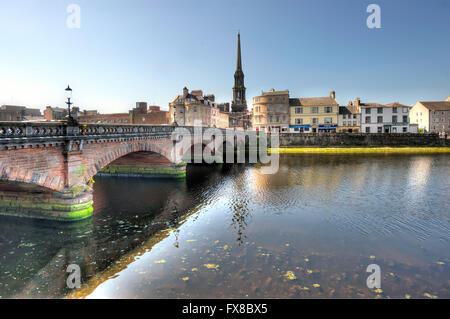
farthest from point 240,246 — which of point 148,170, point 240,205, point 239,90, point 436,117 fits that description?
point 239,90

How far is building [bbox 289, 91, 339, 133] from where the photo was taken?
7593 centimetres

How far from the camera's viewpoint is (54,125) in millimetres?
15656

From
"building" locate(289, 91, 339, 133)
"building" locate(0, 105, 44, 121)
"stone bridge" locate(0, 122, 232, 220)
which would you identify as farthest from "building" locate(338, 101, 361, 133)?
"building" locate(0, 105, 44, 121)

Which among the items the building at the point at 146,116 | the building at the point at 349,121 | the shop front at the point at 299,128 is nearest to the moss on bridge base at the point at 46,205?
the building at the point at 146,116

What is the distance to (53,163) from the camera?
1565 cm

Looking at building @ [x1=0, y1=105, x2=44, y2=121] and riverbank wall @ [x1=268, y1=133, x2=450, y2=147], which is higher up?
building @ [x1=0, y1=105, x2=44, y2=121]

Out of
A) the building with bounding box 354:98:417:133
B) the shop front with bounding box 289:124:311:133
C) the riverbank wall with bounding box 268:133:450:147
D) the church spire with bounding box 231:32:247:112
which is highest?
the church spire with bounding box 231:32:247:112

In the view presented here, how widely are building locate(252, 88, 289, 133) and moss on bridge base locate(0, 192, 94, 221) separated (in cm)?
6306

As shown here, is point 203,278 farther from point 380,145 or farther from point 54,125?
point 380,145

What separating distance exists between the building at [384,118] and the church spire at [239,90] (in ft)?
170

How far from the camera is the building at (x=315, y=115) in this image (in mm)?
75925

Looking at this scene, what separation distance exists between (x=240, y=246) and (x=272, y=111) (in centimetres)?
6741

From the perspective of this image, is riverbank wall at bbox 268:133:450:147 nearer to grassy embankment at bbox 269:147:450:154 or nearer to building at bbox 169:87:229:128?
grassy embankment at bbox 269:147:450:154

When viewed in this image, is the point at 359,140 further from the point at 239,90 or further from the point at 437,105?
the point at 239,90
